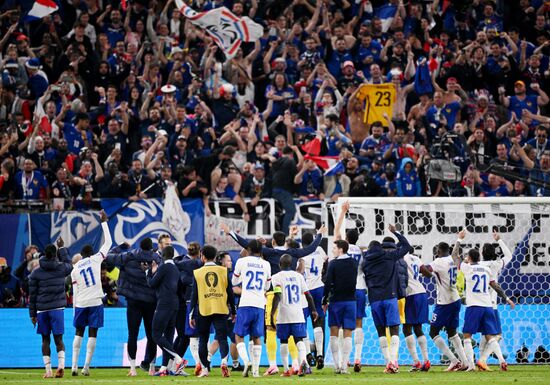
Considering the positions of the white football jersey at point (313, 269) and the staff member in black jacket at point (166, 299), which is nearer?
the staff member in black jacket at point (166, 299)

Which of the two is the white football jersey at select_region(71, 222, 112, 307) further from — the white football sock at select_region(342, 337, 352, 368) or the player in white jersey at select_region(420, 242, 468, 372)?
the player in white jersey at select_region(420, 242, 468, 372)

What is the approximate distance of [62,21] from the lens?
1201 inches

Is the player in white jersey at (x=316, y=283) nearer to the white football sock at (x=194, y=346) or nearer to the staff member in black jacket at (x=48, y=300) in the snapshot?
the white football sock at (x=194, y=346)

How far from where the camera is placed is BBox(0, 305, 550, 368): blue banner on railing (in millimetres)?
22406

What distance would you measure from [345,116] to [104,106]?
5716 millimetres

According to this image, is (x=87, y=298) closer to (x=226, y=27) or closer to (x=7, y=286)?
(x=7, y=286)

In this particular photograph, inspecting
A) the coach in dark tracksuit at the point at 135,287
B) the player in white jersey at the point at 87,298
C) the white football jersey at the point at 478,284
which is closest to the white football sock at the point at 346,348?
the white football jersey at the point at 478,284

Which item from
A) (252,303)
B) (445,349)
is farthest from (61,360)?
(445,349)

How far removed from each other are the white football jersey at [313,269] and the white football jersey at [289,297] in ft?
6.03

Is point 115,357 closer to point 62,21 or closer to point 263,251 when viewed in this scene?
point 263,251

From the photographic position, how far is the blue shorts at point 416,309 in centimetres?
2017

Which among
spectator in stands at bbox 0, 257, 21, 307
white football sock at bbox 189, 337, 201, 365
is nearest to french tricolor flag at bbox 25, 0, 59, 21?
spectator in stands at bbox 0, 257, 21, 307

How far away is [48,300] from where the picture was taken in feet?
65.5

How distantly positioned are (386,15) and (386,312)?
44.0 ft
